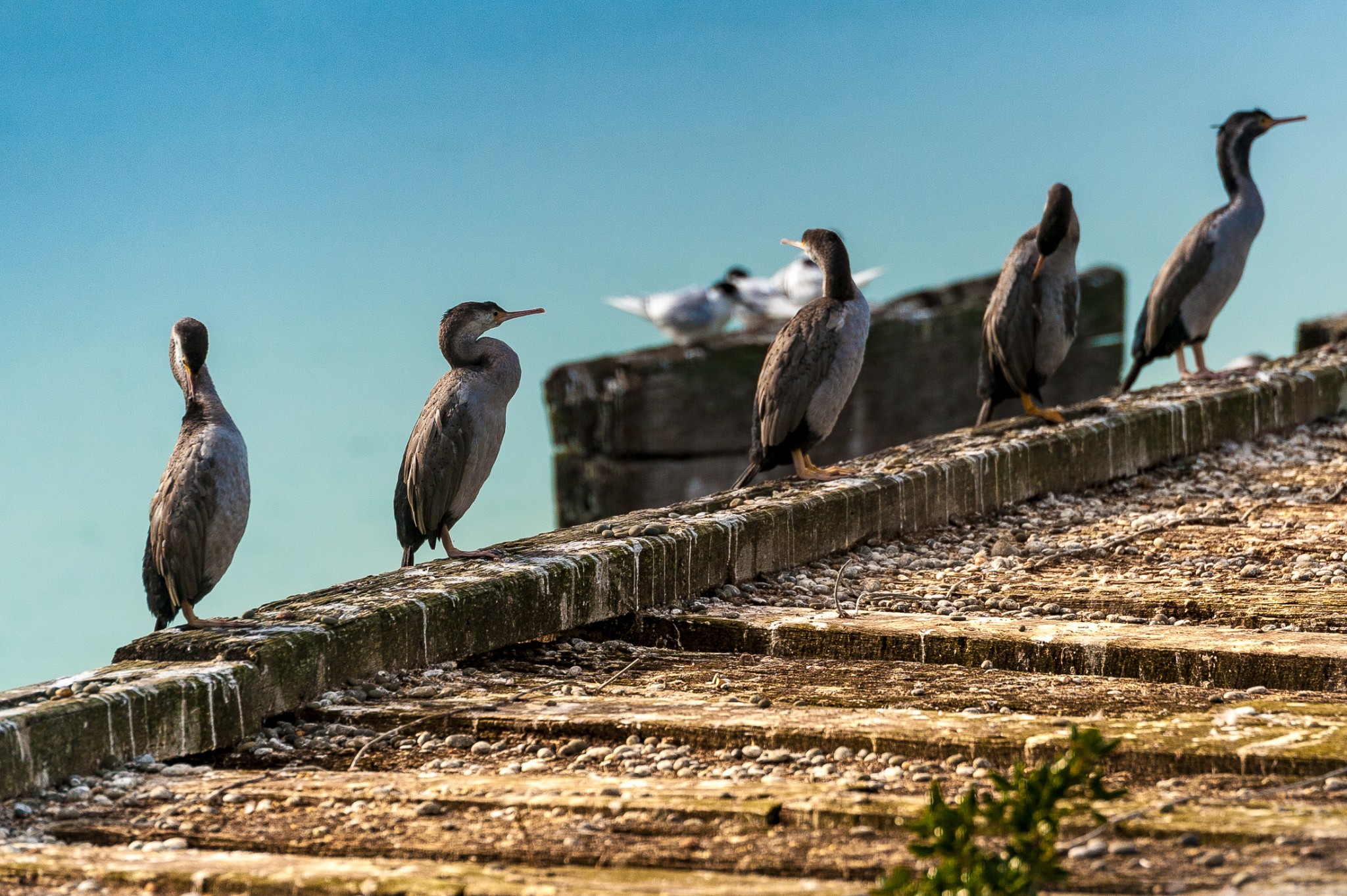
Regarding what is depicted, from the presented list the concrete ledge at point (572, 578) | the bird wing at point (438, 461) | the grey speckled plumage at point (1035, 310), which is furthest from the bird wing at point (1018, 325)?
the bird wing at point (438, 461)

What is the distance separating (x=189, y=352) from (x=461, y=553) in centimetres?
103

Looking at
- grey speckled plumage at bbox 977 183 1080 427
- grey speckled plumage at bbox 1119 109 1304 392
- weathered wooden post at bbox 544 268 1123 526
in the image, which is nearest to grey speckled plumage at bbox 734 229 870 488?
grey speckled plumage at bbox 977 183 1080 427

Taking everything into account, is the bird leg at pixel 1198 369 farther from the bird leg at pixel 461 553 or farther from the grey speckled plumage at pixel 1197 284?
the bird leg at pixel 461 553

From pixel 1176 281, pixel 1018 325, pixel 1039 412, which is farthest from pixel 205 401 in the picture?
pixel 1176 281

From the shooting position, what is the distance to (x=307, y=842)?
9.44 feet

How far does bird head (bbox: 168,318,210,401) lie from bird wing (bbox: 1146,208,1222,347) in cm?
611

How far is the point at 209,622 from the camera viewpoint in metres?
4.05

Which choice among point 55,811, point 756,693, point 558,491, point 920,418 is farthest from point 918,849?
point 920,418

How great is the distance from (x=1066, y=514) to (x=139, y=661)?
3.76 m

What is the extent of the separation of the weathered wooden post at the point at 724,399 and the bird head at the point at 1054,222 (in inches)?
141

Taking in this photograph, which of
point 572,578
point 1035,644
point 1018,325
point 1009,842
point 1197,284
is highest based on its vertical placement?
point 1197,284

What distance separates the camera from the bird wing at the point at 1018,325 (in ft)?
24.7

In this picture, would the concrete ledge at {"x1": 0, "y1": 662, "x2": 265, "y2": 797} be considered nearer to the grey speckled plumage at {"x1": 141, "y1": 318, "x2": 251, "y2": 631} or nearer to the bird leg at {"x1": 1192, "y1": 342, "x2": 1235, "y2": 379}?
the grey speckled plumage at {"x1": 141, "y1": 318, "x2": 251, "y2": 631}

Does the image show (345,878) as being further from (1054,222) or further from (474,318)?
(1054,222)
